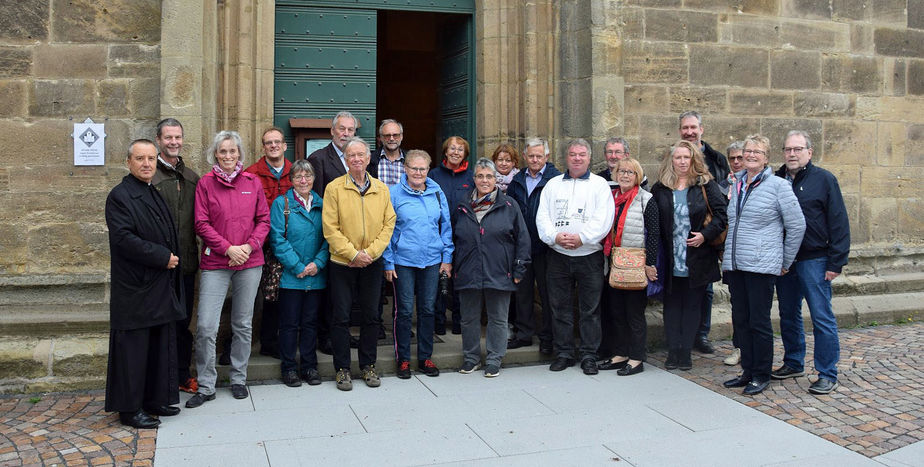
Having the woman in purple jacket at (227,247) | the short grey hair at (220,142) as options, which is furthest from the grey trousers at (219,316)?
the short grey hair at (220,142)

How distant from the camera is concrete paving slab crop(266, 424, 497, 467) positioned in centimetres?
428

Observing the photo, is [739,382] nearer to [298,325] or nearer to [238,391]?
[298,325]

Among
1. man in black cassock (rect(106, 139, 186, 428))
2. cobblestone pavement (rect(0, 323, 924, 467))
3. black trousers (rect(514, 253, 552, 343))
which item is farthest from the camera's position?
black trousers (rect(514, 253, 552, 343))

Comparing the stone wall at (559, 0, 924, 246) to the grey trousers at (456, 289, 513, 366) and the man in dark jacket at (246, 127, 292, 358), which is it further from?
the man in dark jacket at (246, 127, 292, 358)

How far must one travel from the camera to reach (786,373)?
6.00 m

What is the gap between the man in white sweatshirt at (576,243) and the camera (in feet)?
20.1

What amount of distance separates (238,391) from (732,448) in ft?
10.4

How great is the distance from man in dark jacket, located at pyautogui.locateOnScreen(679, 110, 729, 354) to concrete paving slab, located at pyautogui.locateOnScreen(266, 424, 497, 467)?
9.63 feet

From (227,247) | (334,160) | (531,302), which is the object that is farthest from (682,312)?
(227,247)

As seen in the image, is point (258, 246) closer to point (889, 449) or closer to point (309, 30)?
point (309, 30)

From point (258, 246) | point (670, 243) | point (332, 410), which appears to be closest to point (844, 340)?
point (670, 243)

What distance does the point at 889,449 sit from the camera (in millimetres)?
4508

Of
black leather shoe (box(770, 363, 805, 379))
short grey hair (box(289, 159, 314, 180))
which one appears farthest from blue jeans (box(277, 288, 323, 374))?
black leather shoe (box(770, 363, 805, 379))

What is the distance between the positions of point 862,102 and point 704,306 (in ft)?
11.3
